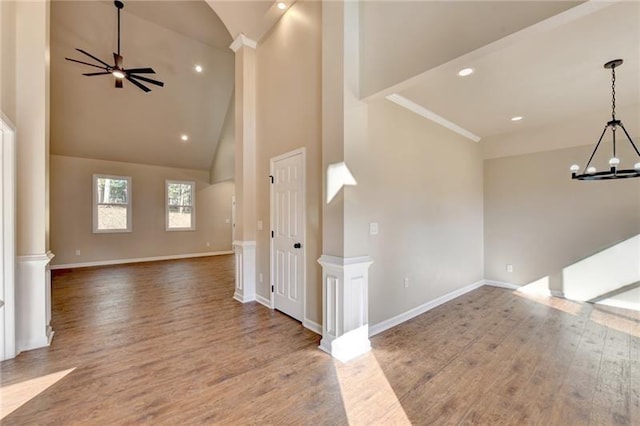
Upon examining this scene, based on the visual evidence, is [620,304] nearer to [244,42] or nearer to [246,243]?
[246,243]

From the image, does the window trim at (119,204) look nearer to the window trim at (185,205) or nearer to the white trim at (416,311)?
the window trim at (185,205)

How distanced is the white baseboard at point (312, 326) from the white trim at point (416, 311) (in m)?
0.58

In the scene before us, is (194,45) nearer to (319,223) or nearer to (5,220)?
(5,220)

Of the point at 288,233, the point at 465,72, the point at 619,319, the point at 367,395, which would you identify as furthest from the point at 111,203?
the point at 619,319

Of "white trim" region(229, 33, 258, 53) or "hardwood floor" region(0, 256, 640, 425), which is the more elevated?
"white trim" region(229, 33, 258, 53)

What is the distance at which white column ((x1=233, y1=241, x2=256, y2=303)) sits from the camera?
14.0 feet

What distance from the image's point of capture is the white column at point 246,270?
14.0ft

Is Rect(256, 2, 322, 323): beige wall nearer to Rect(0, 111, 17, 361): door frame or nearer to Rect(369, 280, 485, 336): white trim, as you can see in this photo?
Rect(369, 280, 485, 336): white trim

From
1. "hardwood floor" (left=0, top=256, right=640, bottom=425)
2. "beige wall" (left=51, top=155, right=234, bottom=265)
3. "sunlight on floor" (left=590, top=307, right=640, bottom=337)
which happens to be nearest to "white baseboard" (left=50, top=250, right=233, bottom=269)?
"beige wall" (left=51, top=155, right=234, bottom=265)

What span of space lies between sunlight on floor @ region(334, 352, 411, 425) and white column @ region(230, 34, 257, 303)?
7.42ft

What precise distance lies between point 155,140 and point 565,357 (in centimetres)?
900

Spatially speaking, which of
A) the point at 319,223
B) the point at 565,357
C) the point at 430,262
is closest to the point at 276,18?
the point at 319,223

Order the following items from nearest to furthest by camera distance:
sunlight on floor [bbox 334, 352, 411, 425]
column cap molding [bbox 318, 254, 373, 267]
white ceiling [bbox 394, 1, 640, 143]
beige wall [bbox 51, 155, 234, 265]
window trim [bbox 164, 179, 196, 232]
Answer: sunlight on floor [bbox 334, 352, 411, 425] → white ceiling [bbox 394, 1, 640, 143] → column cap molding [bbox 318, 254, 373, 267] → beige wall [bbox 51, 155, 234, 265] → window trim [bbox 164, 179, 196, 232]

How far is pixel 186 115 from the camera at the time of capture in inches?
283
